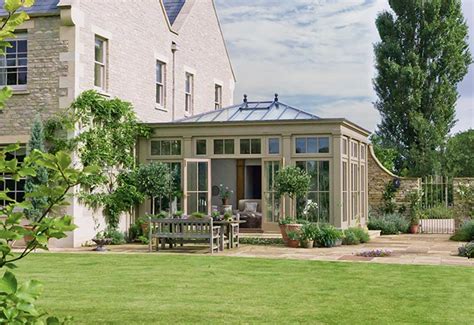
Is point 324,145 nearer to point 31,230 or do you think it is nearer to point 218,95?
point 218,95

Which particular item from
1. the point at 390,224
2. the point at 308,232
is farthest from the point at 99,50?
the point at 390,224

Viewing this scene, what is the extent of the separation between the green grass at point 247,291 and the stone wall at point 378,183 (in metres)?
12.1

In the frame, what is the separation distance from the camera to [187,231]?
1566 cm

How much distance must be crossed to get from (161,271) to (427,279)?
14.5ft

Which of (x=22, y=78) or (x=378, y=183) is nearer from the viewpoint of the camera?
(x=22, y=78)

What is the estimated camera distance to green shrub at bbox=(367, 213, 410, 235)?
22.5 meters

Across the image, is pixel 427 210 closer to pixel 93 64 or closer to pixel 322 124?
pixel 322 124

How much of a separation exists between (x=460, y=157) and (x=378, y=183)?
11.8 m

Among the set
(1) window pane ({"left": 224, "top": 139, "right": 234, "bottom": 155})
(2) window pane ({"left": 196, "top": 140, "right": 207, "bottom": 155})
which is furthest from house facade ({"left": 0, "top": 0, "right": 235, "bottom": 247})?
(1) window pane ({"left": 224, "top": 139, "right": 234, "bottom": 155})

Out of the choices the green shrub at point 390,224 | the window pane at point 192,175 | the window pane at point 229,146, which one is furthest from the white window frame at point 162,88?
the green shrub at point 390,224

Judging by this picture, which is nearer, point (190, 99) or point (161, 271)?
point (161, 271)

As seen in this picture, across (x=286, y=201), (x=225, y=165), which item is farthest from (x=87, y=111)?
(x=225, y=165)

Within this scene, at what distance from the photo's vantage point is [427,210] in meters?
24.7

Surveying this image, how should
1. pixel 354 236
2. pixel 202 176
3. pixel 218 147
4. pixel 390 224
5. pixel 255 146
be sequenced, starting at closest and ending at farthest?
pixel 354 236
pixel 255 146
pixel 202 176
pixel 218 147
pixel 390 224
